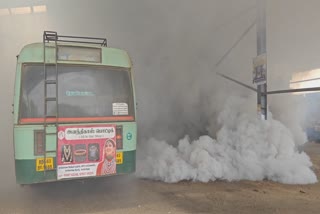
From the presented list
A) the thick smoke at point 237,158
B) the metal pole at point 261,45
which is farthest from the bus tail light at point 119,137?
the metal pole at point 261,45

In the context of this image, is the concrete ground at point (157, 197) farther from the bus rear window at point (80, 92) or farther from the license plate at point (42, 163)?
the bus rear window at point (80, 92)

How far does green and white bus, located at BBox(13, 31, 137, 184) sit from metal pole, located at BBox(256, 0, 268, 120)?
3.71 m

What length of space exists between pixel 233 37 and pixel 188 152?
13.0ft

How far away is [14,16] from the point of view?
374 inches

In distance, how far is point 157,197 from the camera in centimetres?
555

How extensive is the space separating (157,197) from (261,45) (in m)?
4.48

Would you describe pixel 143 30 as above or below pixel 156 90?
above

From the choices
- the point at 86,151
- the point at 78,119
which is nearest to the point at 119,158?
the point at 86,151

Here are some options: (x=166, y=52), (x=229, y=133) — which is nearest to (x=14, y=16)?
(x=166, y=52)

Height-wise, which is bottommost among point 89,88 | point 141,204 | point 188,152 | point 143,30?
point 141,204

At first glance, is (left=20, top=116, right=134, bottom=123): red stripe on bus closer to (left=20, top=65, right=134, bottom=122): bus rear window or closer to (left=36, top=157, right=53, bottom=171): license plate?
(left=20, top=65, right=134, bottom=122): bus rear window

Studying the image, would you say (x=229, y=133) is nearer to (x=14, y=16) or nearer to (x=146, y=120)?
(x=146, y=120)

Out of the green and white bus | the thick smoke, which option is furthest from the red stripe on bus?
the thick smoke

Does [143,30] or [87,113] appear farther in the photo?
[143,30]
